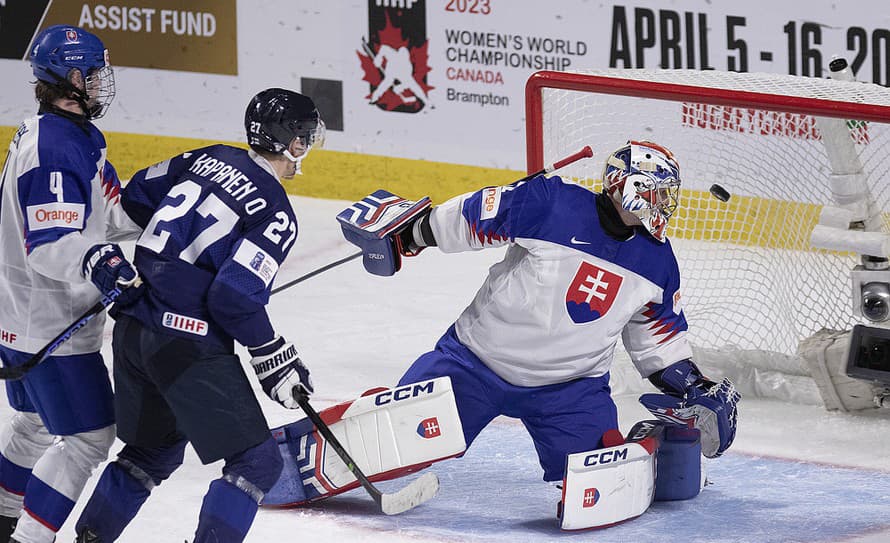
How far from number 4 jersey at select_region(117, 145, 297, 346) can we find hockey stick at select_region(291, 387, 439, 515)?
1.17 ft

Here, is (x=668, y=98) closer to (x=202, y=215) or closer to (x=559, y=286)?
(x=559, y=286)

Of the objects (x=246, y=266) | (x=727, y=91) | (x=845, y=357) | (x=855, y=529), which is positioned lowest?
(x=855, y=529)

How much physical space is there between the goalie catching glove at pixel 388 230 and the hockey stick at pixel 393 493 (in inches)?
18.1

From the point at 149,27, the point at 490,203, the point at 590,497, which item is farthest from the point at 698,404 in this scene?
the point at 149,27

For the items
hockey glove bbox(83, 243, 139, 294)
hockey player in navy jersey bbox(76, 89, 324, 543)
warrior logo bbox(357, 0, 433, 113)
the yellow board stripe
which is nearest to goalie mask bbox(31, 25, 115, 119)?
hockey player in navy jersey bbox(76, 89, 324, 543)

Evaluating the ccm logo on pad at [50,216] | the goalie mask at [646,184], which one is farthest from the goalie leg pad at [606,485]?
the ccm logo on pad at [50,216]

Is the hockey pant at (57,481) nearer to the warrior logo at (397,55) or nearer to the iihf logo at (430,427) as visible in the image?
the iihf logo at (430,427)

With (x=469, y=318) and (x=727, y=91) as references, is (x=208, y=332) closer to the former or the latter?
(x=469, y=318)

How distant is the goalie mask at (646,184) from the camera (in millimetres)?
3512

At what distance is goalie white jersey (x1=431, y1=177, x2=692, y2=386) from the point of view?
11.8 ft

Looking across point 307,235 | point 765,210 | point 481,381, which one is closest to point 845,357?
point 765,210

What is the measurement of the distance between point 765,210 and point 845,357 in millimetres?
697

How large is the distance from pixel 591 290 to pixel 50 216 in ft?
4.10

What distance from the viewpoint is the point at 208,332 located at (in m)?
3.06
